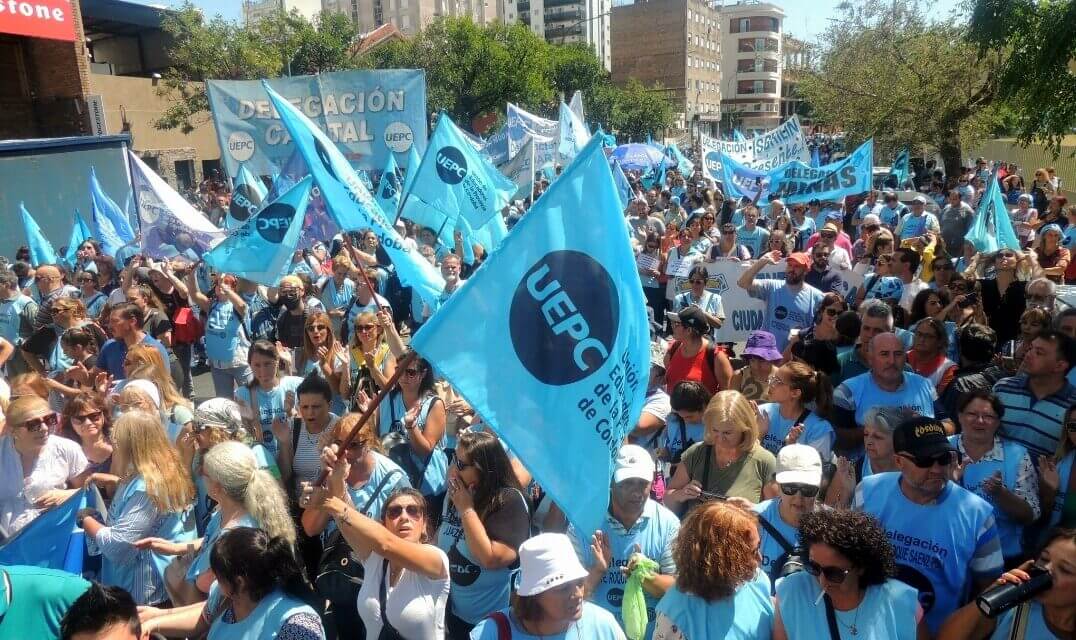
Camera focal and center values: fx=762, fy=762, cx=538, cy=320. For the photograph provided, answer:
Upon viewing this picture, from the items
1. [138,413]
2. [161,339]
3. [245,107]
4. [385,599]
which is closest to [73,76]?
[245,107]

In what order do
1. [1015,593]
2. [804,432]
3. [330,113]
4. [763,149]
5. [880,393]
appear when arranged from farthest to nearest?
[763,149] → [330,113] → [880,393] → [804,432] → [1015,593]

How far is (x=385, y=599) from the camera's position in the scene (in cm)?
300

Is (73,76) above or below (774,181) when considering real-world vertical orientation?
above

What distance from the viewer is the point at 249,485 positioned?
3.28 meters

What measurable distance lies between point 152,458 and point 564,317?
2.24 metres

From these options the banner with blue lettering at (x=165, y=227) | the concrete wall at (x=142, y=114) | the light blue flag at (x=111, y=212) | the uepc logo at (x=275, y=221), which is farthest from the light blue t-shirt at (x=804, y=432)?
the concrete wall at (x=142, y=114)

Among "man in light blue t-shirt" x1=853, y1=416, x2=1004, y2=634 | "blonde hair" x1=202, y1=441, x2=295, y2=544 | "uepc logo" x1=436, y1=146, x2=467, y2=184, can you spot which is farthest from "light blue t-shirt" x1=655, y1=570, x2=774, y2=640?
"uepc logo" x1=436, y1=146, x2=467, y2=184

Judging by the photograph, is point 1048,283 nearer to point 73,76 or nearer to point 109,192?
point 109,192

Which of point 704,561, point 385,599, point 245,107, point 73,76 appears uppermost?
point 73,76

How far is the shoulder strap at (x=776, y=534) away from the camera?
3062mm

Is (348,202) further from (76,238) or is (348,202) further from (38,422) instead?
(76,238)

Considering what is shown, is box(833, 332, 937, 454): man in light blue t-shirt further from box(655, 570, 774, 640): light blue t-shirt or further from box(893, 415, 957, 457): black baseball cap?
box(655, 570, 774, 640): light blue t-shirt

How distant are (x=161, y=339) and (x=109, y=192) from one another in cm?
1216

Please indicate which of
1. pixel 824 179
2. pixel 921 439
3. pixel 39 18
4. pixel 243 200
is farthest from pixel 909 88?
pixel 39 18
